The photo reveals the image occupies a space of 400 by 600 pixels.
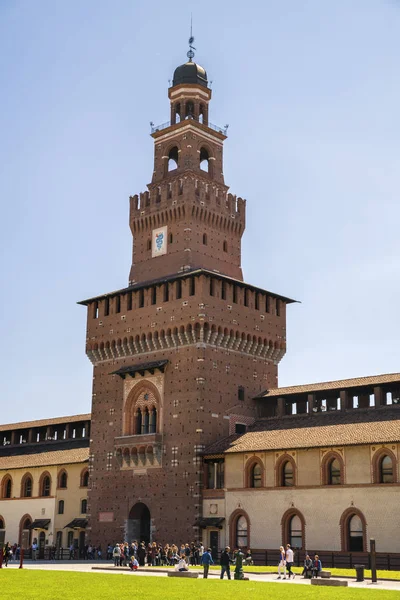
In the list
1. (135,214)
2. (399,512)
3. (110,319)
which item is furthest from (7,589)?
(135,214)

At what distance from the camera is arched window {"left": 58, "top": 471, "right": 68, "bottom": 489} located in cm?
6588

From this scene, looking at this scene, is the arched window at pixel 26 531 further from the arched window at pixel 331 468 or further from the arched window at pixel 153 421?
the arched window at pixel 331 468

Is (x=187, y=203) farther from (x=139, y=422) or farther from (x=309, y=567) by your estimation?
(x=309, y=567)

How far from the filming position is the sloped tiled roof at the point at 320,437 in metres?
46.0

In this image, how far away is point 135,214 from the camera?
211 feet

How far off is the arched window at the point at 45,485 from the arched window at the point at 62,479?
4.81ft

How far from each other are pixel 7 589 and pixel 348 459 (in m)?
24.6

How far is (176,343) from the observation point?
5616 centimetres

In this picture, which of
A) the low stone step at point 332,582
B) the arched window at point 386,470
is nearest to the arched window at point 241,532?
the arched window at point 386,470

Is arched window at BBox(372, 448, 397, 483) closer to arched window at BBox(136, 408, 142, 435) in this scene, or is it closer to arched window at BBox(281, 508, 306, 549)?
arched window at BBox(281, 508, 306, 549)

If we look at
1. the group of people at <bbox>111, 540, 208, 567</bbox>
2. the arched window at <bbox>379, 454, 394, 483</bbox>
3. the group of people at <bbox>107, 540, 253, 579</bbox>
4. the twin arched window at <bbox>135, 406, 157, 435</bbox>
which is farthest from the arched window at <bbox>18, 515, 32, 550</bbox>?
the arched window at <bbox>379, 454, 394, 483</bbox>

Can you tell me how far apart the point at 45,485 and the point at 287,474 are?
2591 centimetres

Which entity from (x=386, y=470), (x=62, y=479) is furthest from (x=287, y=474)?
(x=62, y=479)

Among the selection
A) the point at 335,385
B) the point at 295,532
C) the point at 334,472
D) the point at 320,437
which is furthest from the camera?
the point at 335,385
